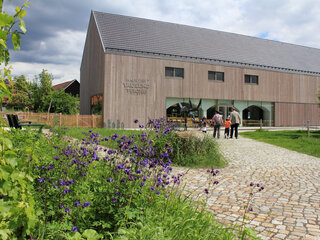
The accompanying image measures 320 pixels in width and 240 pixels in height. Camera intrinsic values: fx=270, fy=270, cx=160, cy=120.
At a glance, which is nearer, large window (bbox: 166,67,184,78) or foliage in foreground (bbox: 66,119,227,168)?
foliage in foreground (bbox: 66,119,227,168)

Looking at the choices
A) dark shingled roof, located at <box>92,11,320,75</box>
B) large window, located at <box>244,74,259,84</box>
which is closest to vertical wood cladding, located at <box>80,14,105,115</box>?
dark shingled roof, located at <box>92,11,320,75</box>

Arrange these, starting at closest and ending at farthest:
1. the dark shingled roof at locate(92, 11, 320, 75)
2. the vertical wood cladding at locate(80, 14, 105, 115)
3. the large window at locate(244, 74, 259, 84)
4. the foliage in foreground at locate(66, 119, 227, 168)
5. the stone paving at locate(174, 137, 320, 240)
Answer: the stone paving at locate(174, 137, 320, 240) → the foliage in foreground at locate(66, 119, 227, 168) → the vertical wood cladding at locate(80, 14, 105, 115) → the dark shingled roof at locate(92, 11, 320, 75) → the large window at locate(244, 74, 259, 84)

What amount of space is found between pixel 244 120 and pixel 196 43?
9.03 meters

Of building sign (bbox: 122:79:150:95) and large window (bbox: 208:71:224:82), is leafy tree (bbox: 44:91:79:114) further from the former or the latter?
large window (bbox: 208:71:224:82)

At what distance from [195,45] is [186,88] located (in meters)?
4.70

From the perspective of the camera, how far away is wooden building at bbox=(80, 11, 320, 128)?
Answer: 21.0 m

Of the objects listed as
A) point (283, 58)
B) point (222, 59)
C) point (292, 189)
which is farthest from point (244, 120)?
point (292, 189)

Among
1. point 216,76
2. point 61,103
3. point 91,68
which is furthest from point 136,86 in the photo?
point 61,103

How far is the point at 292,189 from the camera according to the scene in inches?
202

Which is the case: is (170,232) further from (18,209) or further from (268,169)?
(268,169)

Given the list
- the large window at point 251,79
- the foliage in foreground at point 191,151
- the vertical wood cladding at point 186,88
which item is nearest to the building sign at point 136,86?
the vertical wood cladding at point 186,88

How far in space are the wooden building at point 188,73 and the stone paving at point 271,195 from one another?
1448 centimetres

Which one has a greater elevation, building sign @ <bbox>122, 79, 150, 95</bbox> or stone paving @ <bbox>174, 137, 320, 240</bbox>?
building sign @ <bbox>122, 79, 150, 95</bbox>

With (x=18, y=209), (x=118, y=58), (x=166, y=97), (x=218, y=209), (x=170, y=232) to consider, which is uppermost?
(x=118, y=58)
